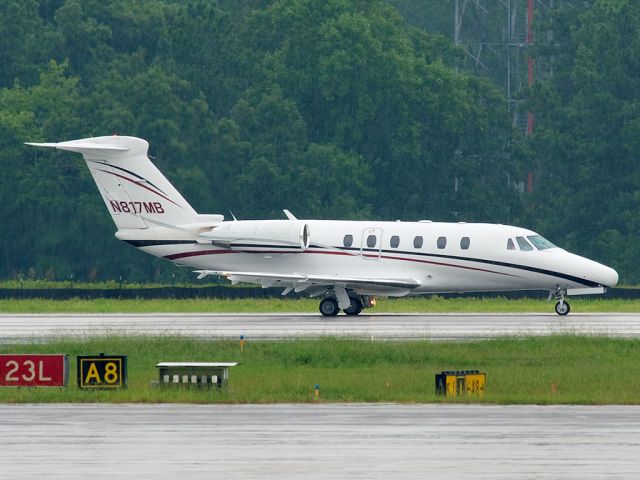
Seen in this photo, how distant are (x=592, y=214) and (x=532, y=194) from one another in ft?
14.7

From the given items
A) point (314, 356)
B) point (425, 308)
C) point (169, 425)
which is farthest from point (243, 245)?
point (169, 425)

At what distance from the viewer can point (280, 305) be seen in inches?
1927

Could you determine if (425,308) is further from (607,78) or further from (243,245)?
(607,78)

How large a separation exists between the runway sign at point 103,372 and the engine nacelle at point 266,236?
20298 millimetres

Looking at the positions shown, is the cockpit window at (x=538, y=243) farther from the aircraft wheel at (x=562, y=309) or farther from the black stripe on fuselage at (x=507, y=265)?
the aircraft wheel at (x=562, y=309)

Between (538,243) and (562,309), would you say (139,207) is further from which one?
(562,309)

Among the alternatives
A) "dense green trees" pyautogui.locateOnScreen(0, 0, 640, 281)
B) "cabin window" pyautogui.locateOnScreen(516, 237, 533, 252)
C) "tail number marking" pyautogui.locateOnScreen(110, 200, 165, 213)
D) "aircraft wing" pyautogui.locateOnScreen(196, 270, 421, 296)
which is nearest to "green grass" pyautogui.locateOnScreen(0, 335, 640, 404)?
"aircraft wing" pyautogui.locateOnScreen(196, 270, 421, 296)

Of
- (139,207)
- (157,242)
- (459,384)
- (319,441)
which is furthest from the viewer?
(139,207)

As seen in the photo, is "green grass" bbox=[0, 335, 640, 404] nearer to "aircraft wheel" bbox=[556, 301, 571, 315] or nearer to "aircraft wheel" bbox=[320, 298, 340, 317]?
"aircraft wheel" bbox=[556, 301, 571, 315]

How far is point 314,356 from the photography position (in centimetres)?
2895

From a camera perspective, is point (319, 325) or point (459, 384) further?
point (319, 325)

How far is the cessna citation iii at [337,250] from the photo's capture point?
4300cm

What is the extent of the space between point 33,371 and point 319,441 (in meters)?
8.15

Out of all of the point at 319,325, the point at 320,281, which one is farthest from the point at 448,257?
the point at 319,325
